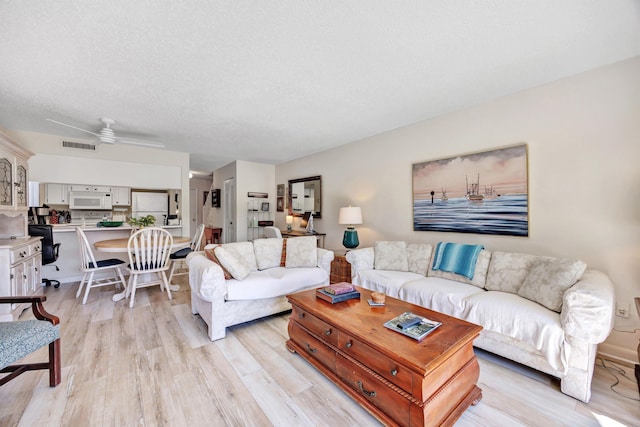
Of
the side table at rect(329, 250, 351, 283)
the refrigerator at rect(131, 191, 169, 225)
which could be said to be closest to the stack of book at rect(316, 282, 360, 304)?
the side table at rect(329, 250, 351, 283)

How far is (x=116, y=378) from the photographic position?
5.98ft

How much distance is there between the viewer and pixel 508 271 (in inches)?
94.1

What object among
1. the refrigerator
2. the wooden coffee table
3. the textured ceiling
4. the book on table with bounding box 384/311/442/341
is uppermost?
the textured ceiling

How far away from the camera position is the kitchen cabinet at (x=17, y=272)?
8.26 feet

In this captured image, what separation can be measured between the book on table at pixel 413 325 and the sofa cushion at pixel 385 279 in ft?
3.35

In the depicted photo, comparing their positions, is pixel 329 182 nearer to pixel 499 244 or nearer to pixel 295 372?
pixel 499 244

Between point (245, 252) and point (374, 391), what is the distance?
2122 mm

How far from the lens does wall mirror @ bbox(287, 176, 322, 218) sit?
16.8ft

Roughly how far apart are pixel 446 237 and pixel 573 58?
6.51ft

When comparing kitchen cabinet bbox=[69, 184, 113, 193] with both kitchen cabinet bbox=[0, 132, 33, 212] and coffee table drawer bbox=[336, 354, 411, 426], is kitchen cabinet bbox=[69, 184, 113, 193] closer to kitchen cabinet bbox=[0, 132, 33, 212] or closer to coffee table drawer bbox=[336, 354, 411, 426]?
kitchen cabinet bbox=[0, 132, 33, 212]

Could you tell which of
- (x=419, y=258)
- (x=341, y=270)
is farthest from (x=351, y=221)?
(x=419, y=258)

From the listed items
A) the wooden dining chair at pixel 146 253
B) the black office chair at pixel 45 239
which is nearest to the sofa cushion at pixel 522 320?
the wooden dining chair at pixel 146 253

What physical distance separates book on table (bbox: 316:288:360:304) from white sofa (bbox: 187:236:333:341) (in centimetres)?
71

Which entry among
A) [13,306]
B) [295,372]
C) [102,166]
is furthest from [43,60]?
[295,372]
